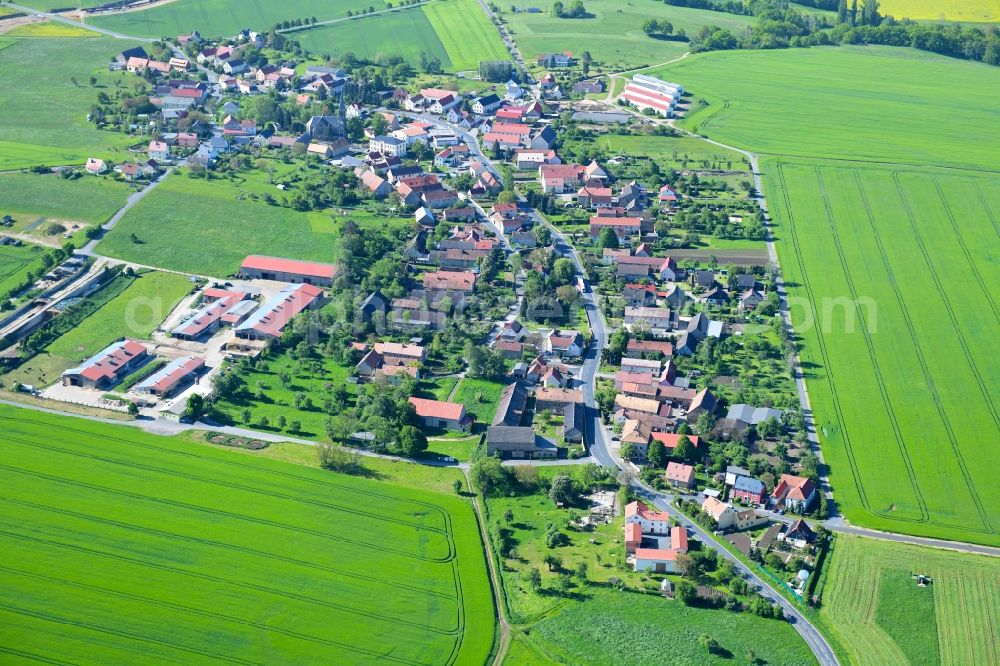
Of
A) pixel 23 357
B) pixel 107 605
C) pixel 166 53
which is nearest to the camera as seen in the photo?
pixel 107 605

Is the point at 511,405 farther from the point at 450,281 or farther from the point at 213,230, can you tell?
the point at 213,230

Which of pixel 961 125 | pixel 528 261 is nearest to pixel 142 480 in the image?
pixel 528 261

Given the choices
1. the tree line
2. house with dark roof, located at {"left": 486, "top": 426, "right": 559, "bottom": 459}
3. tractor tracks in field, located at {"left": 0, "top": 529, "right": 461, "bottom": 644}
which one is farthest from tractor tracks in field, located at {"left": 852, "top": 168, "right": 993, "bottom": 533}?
the tree line

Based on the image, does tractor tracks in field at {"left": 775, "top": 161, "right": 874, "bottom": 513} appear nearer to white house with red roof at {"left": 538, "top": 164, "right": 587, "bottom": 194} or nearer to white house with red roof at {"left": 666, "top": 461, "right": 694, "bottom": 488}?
white house with red roof at {"left": 666, "top": 461, "right": 694, "bottom": 488}

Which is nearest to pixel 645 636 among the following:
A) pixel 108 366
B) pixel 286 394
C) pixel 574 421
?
pixel 574 421

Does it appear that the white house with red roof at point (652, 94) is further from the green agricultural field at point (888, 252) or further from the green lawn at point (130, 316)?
the green lawn at point (130, 316)

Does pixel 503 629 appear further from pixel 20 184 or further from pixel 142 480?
pixel 20 184

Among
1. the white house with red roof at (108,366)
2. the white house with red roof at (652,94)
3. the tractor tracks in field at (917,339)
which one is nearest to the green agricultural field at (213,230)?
the white house with red roof at (108,366)
